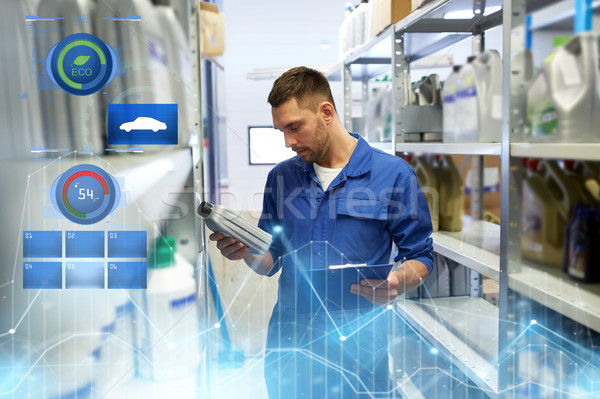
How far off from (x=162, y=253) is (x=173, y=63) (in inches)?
17.8

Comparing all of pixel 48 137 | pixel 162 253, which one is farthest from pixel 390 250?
pixel 48 137

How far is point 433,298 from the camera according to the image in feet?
4.20

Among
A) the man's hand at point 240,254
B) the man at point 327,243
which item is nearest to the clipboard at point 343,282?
the man at point 327,243

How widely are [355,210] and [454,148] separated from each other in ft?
1.17

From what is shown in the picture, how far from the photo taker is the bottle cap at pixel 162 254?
118cm

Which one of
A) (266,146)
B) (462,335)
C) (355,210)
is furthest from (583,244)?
(266,146)

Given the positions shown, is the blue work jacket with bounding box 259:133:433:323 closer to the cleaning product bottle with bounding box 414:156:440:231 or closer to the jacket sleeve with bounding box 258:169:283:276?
the jacket sleeve with bounding box 258:169:283:276

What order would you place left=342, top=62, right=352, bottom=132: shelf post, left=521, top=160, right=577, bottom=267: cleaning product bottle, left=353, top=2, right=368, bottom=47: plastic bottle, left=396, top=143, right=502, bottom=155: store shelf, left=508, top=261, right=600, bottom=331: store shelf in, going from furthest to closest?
left=353, top=2, right=368, bottom=47: plastic bottle
left=342, top=62, right=352, bottom=132: shelf post
left=396, top=143, right=502, bottom=155: store shelf
left=521, top=160, right=577, bottom=267: cleaning product bottle
left=508, top=261, right=600, bottom=331: store shelf

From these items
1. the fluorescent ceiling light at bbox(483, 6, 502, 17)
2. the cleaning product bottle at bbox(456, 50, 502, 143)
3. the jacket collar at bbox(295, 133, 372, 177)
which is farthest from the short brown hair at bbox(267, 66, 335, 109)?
the fluorescent ceiling light at bbox(483, 6, 502, 17)

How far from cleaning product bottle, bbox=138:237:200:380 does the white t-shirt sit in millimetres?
412

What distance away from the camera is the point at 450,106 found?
1.49 metres

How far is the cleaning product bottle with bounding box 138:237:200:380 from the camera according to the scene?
110 centimetres

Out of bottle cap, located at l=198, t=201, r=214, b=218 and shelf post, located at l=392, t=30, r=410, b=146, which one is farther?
shelf post, located at l=392, t=30, r=410, b=146

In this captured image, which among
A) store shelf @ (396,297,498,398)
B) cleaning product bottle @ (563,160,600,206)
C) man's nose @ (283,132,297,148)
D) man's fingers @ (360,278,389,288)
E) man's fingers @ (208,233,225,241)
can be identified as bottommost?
store shelf @ (396,297,498,398)
